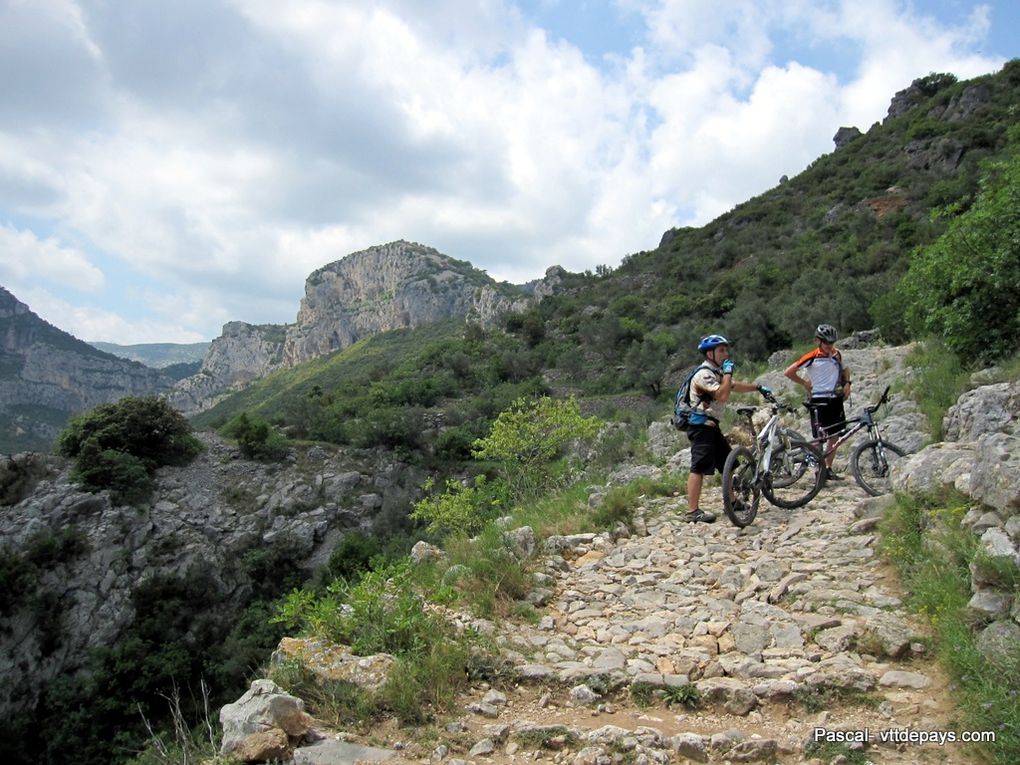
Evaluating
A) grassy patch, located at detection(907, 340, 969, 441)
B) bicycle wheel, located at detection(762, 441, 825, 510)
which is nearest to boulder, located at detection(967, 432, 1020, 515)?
bicycle wheel, located at detection(762, 441, 825, 510)

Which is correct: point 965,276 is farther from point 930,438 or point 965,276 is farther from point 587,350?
point 587,350

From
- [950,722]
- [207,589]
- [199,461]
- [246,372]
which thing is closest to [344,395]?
[199,461]

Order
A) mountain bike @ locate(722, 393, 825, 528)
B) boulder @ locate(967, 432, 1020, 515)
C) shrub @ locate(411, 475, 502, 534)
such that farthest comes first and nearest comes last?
shrub @ locate(411, 475, 502, 534) → mountain bike @ locate(722, 393, 825, 528) → boulder @ locate(967, 432, 1020, 515)

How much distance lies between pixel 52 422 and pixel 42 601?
88428mm

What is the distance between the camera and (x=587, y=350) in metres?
38.9

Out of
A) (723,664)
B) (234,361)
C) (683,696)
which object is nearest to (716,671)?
(723,664)

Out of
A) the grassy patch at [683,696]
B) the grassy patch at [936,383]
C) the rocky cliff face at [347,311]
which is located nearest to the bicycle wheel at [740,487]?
the grassy patch at [936,383]

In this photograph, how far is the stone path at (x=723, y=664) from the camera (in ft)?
8.86

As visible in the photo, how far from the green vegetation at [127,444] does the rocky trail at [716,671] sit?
24011mm

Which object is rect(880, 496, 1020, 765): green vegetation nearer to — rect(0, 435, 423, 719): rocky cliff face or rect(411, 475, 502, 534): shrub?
rect(411, 475, 502, 534): shrub

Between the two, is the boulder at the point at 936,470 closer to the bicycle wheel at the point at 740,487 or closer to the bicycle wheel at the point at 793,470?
the bicycle wheel at the point at 793,470

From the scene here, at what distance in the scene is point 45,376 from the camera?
104m

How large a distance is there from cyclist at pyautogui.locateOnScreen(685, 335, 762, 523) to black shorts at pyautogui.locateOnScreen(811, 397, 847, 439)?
117 cm

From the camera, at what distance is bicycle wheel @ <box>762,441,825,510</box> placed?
6168 millimetres
